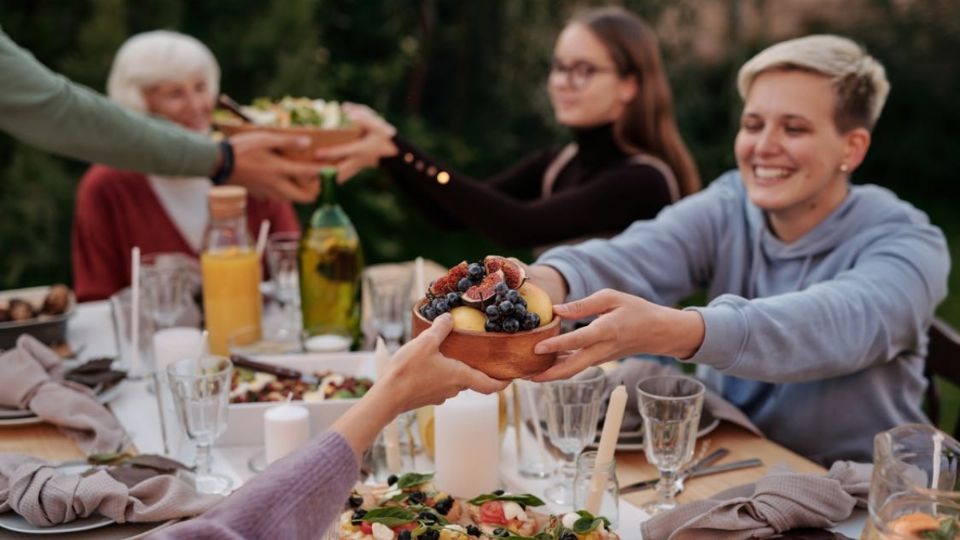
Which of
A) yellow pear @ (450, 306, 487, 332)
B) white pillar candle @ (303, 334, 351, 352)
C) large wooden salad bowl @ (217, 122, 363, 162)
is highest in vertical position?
large wooden salad bowl @ (217, 122, 363, 162)

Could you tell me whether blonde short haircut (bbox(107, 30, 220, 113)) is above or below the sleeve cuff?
above

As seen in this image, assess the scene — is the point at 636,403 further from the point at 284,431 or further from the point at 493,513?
the point at 284,431

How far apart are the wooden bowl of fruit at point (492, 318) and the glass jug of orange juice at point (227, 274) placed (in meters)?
1.12

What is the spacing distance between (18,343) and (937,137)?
7362mm

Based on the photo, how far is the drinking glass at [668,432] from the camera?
1.75 metres

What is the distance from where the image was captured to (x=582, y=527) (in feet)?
4.89

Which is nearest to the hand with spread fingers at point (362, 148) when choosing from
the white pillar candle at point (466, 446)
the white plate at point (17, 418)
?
the white plate at point (17, 418)

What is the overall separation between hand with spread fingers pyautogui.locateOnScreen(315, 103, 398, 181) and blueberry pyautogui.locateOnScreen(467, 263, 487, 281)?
4.66 ft

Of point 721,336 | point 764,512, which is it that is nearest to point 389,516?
point 764,512

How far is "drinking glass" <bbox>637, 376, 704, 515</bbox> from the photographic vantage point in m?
1.75

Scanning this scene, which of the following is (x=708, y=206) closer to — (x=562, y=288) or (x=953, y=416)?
(x=562, y=288)

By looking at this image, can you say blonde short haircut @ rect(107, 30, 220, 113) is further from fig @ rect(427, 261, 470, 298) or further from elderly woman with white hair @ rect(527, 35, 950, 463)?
fig @ rect(427, 261, 470, 298)

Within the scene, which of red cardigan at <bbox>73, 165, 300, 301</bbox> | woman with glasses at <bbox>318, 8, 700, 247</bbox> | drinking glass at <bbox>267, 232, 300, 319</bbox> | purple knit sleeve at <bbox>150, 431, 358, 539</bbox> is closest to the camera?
purple knit sleeve at <bbox>150, 431, 358, 539</bbox>

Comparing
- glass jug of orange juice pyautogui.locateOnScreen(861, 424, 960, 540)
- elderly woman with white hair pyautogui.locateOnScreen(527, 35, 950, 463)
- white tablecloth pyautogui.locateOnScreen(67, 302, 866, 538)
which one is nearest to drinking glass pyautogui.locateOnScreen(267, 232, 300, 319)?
white tablecloth pyautogui.locateOnScreen(67, 302, 866, 538)
